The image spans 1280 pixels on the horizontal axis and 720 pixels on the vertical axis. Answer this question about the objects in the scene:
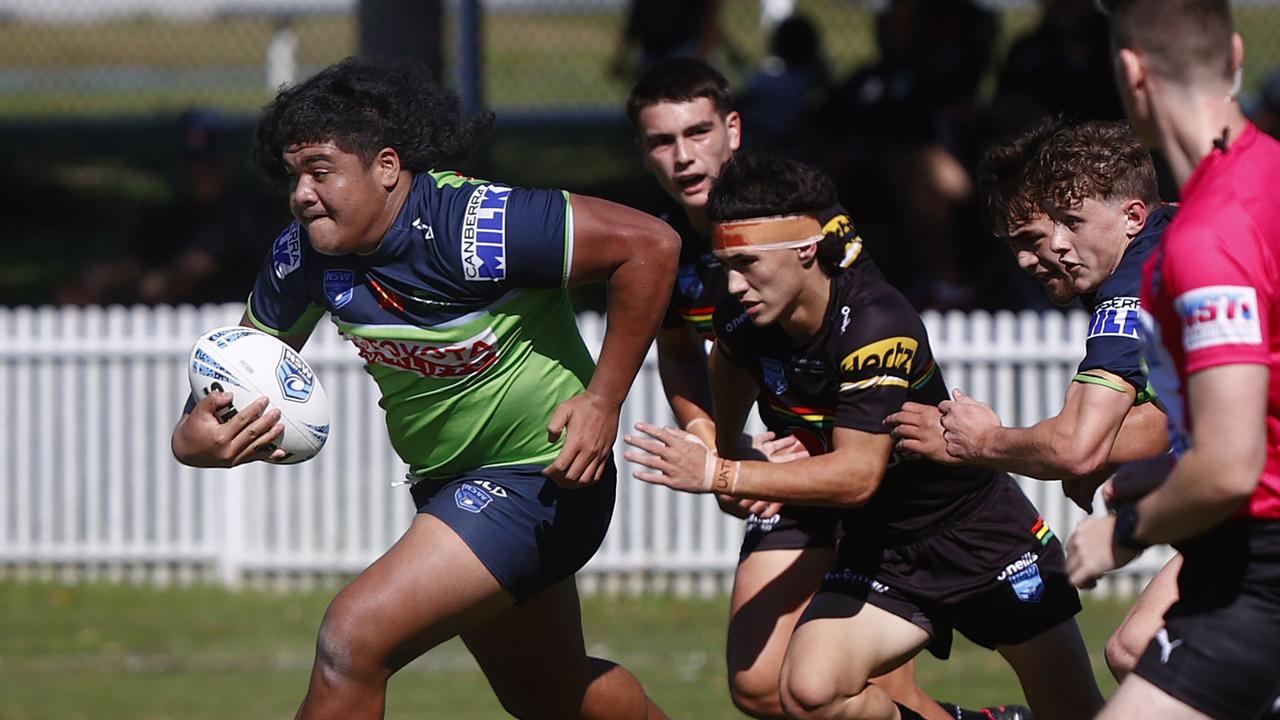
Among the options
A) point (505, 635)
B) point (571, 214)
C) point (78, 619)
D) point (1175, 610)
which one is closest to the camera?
point (1175, 610)

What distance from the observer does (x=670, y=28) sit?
40.0 feet

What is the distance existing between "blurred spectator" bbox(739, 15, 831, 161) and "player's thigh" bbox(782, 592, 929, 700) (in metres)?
6.85

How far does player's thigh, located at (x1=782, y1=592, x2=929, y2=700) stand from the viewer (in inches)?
185

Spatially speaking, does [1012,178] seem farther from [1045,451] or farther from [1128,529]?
[1128,529]

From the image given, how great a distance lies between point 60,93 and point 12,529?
1097 cm

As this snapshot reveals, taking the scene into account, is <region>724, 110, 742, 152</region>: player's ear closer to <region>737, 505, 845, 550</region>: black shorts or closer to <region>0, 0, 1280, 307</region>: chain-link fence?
<region>737, 505, 845, 550</region>: black shorts

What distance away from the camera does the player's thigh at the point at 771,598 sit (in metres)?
5.27

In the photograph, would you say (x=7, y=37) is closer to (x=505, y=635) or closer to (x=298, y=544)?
(x=298, y=544)

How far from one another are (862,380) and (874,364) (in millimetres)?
55

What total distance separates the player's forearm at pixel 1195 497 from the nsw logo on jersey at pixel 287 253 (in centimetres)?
253

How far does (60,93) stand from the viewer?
19250 millimetres

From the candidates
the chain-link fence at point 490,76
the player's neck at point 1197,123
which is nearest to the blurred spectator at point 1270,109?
the chain-link fence at point 490,76

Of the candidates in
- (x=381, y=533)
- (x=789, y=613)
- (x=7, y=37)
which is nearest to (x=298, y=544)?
(x=381, y=533)

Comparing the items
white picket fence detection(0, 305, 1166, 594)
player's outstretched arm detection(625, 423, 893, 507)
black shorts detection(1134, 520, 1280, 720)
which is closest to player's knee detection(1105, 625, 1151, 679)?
player's outstretched arm detection(625, 423, 893, 507)
